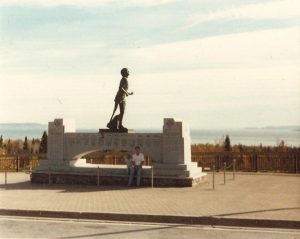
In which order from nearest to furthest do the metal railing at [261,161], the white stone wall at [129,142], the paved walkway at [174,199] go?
the paved walkway at [174,199]
the white stone wall at [129,142]
the metal railing at [261,161]

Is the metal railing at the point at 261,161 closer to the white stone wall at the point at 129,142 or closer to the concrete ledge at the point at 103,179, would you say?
the concrete ledge at the point at 103,179

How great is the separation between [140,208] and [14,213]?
10.5ft

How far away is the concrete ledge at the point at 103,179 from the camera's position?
60.5 feet

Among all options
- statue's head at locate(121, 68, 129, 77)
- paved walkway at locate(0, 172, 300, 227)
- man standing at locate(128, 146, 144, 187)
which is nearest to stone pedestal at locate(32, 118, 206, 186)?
man standing at locate(128, 146, 144, 187)

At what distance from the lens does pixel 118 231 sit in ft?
34.9

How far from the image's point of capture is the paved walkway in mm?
12531

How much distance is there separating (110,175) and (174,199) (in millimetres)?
5093

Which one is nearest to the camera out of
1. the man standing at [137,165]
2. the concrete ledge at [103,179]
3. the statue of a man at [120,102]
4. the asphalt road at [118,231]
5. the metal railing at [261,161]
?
the asphalt road at [118,231]

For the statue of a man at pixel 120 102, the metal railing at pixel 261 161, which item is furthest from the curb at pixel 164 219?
the metal railing at pixel 261 161

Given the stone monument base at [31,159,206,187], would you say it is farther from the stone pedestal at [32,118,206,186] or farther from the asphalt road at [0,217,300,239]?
the asphalt road at [0,217,300,239]

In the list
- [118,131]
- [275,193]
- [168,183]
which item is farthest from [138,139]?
[275,193]

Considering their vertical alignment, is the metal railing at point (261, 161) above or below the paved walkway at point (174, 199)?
above

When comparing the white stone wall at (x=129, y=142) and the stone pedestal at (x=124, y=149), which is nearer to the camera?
the stone pedestal at (x=124, y=149)

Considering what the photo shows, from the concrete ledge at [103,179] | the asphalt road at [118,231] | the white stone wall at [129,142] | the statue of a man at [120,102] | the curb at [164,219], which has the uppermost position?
the statue of a man at [120,102]
